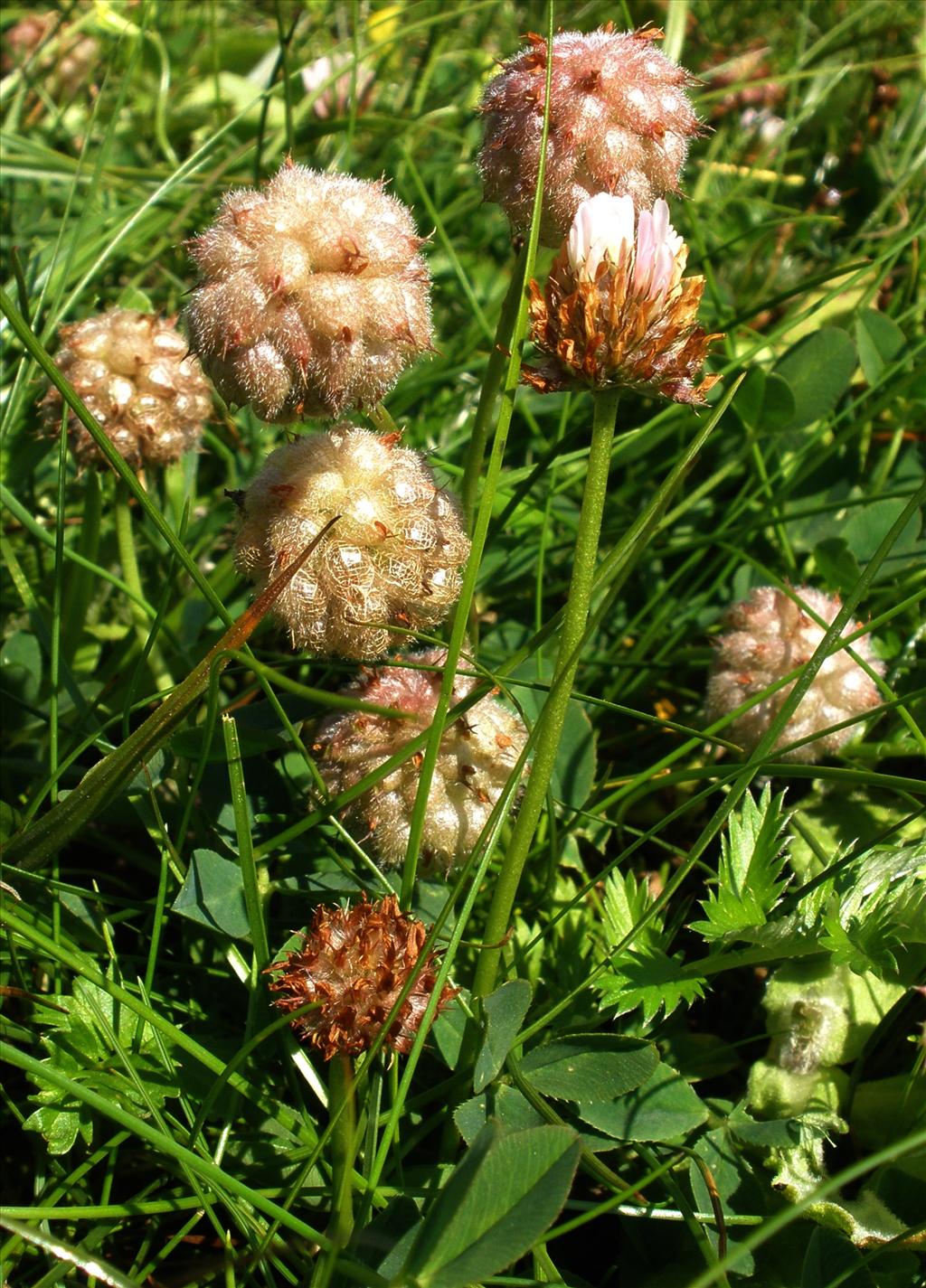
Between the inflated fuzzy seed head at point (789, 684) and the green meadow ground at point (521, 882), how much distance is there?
0.09 m

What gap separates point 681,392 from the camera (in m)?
1.62

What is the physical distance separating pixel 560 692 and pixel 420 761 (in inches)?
12.5

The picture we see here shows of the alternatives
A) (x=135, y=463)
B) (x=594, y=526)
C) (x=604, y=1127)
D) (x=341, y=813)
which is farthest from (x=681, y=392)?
(x=135, y=463)

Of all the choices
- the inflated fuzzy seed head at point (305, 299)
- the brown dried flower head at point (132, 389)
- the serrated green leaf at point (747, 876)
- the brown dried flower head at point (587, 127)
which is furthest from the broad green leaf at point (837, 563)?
the brown dried flower head at point (132, 389)

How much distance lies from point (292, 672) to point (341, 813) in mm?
629

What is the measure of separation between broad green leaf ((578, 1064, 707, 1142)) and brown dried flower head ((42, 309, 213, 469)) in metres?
1.40

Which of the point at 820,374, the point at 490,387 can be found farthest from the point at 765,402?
the point at 490,387

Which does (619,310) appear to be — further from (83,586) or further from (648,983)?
(83,586)

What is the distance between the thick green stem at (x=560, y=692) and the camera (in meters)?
1.58

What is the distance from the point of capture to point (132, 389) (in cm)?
223

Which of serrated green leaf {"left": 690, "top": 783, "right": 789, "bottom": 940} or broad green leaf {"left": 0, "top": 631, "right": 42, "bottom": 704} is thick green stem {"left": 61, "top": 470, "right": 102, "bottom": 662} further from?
serrated green leaf {"left": 690, "top": 783, "right": 789, "bottom": 940}

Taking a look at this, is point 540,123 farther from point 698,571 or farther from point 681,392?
point 698,571

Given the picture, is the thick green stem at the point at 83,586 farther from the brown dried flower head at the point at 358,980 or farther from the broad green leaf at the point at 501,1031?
the broad green leaf at the point at 501,1031

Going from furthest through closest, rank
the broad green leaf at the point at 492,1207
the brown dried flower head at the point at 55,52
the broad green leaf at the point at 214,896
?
1. the brown dried flower head at the point at 55,52
2. the broad green leaf at the point at 214,896
3. the broad green leaf at the point at 492,1207
